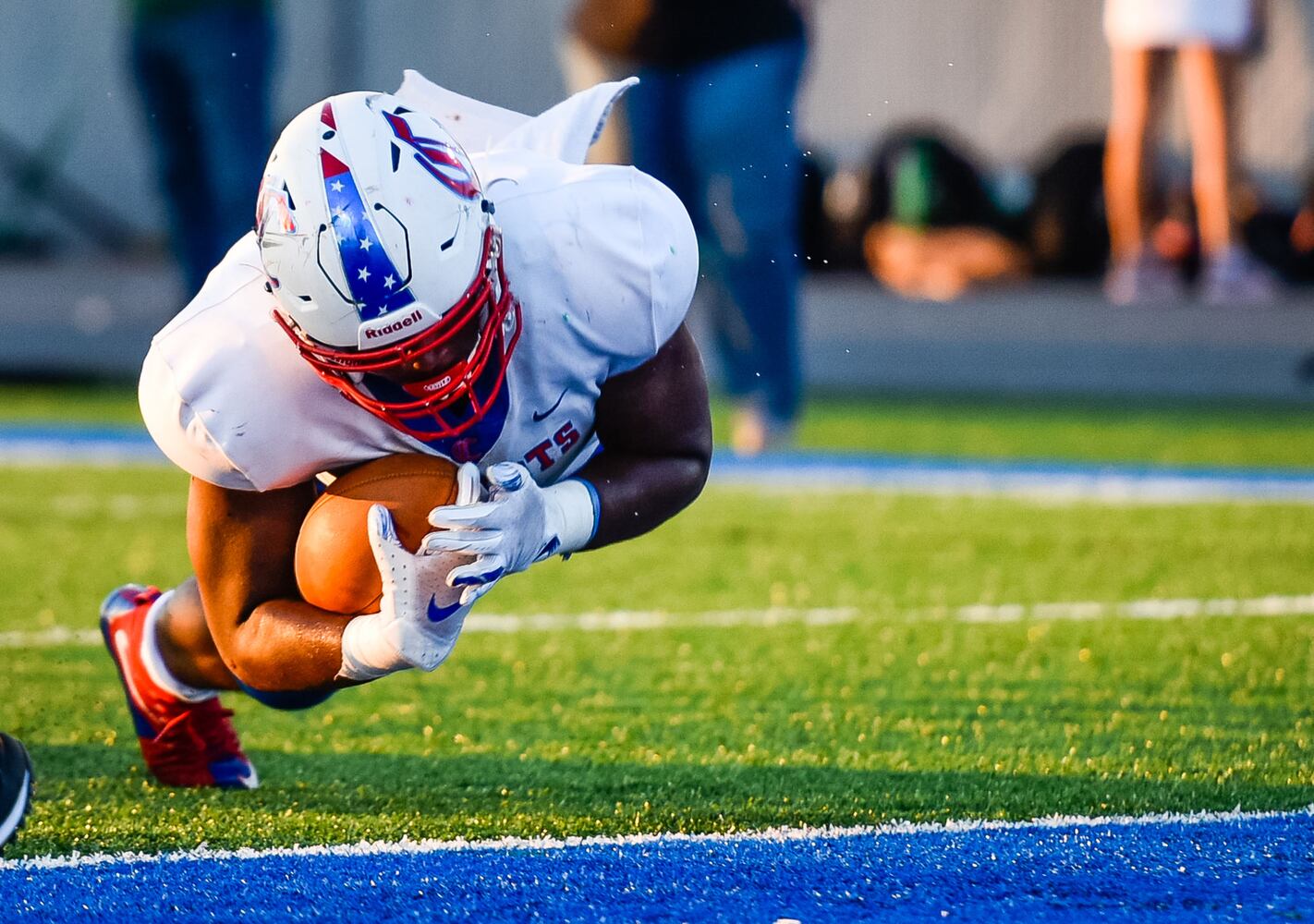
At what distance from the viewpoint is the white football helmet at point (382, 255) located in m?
2.35

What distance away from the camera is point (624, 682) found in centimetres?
342

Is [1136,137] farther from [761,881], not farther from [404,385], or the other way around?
[761,881]

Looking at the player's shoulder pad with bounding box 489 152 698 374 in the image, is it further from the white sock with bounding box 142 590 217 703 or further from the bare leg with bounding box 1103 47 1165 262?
the bare leg with bounding box 1103 47 1165 262

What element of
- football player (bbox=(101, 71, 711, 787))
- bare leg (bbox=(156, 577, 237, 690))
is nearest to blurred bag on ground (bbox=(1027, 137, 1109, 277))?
football player (bbox=(101, 71, 711, 787))

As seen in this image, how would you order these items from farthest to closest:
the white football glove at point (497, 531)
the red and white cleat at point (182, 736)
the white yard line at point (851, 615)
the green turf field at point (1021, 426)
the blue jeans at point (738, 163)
Result: the green turf field at point (1021, 426)
the blue jeans at point (738, 163)
the white yard line at point (851, 615)
the red and white cleat at point (182, 736)
the white football glove at point (497, 531)

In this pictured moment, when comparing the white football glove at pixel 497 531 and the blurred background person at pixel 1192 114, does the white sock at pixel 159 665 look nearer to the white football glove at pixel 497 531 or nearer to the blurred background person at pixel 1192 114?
the white football glove at pixel 497 531

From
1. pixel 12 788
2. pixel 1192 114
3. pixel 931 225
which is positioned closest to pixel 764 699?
pixel 12 788

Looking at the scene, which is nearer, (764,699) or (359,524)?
(359,524)

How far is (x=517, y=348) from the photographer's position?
2.62 metres

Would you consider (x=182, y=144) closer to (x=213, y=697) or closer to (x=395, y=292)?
(x=213, y=697)

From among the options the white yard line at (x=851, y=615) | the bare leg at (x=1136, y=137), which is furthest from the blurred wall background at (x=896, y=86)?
the white yard line at (x=851, y=615)

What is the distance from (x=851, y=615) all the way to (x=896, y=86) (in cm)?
611

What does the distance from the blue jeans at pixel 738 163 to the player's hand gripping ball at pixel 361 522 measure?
2.37 metres

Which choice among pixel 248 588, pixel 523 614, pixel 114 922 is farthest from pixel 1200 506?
pixel 114 922
